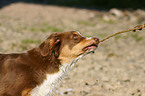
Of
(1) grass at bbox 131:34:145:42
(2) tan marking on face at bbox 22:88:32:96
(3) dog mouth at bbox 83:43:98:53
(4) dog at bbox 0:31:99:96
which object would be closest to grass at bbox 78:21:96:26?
(1) grass at bbox 131:34:145:42

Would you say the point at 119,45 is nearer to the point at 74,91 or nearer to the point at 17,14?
the point at 74,91

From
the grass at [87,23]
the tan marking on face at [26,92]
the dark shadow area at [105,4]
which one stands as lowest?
the tan marking on face at [26,92]

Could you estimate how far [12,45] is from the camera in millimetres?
9703

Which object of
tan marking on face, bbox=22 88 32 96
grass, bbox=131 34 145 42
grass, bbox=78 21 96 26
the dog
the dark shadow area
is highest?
the dark shadow area

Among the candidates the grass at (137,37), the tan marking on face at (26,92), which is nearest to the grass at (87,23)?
the grass at (137,37)

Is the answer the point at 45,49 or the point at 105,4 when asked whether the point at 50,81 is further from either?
the point at 105,4

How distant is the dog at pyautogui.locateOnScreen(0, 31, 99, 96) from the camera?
3.87m

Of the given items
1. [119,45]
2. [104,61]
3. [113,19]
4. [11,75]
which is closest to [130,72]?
[104,61]

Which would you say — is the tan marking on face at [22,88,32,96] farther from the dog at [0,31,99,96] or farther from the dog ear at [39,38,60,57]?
the dog ear at [39,38,60,57]

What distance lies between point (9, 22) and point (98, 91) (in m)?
8.78

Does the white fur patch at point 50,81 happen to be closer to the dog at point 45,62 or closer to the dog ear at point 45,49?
the dog at point 45,62

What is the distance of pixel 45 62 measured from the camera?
4.05m

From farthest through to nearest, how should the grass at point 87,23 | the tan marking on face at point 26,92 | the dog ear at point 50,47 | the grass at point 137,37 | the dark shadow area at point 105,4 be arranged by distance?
1. the dark shadow area at point 105,4
2. the grass at point 87,23
3. the grass at point 137,37
4. the dog ear at point 50,47
5. the tan marking on face at point 26,92

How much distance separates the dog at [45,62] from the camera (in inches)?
152
